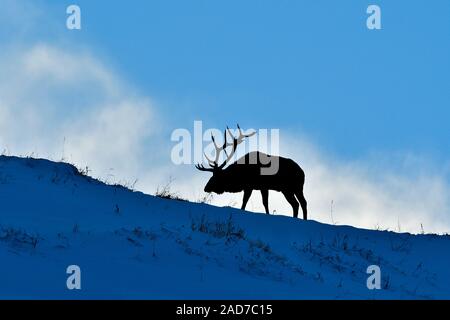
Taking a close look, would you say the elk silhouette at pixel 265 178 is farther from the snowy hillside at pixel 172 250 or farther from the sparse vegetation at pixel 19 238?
the sparse vegetation at pixel 19 238

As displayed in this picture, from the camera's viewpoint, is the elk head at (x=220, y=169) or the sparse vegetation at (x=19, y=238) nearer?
the sparse vegetation at (x=19, y=238)

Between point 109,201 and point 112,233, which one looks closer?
point 112,233

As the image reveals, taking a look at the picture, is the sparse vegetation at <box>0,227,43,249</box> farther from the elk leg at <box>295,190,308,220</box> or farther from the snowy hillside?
the elk leg at <box>295,190,308,220</box>

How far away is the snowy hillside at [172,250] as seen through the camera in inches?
316

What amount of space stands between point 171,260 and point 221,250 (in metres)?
0.99

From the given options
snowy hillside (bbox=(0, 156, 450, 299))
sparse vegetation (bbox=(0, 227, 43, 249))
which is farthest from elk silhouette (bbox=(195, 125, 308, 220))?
sparse vegetation (bbox=(0, 227, 43, 249))

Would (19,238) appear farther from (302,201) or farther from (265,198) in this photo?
(302,201)

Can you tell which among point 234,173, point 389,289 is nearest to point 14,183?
point 389,289

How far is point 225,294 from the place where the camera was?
7.91m

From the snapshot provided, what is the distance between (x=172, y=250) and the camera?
935 centimetres

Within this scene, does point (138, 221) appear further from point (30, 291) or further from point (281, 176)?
point (281, 176)

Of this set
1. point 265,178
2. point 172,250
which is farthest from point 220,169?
point 172,250

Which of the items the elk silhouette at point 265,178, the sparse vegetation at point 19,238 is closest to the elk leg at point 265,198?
the elk silhouette at point 265,178

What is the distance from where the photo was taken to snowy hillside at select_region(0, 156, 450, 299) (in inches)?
316
